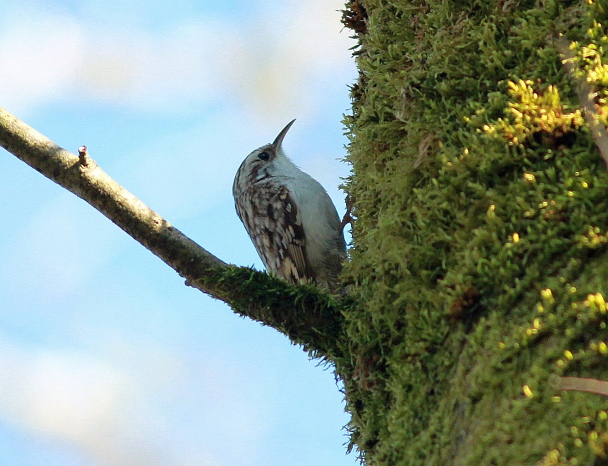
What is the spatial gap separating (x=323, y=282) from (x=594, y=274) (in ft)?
9.10

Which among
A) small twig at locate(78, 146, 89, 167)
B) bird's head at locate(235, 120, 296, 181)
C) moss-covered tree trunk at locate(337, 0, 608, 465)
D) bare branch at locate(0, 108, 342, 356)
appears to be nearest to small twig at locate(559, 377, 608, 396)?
moss-covered tree trunk at locate(337, 0, 608, 465)

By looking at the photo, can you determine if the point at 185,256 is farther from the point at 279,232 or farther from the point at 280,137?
the point at 280,137

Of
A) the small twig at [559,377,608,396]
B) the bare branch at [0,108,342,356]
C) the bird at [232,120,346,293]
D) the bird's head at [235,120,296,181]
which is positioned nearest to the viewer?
the small twig at [559,377,608,396]

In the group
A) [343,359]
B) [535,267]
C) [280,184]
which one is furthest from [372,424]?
[280,184]

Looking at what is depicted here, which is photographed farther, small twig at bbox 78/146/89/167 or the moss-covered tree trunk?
small twig at bbox 78/146/89/167

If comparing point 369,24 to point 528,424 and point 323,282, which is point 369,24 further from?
point 323,282

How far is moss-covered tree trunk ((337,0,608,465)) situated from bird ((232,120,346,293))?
1886 millimetres

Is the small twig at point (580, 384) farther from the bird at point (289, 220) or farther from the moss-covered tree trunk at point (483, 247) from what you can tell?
the bird at point (289, 220)

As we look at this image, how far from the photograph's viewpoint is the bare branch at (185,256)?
2.23 m

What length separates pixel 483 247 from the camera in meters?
1.71

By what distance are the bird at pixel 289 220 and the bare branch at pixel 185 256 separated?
1.68m

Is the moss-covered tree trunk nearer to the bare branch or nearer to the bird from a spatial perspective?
the bare branch

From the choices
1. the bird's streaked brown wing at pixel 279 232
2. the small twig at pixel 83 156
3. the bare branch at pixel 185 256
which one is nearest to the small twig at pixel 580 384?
the bare branch at pixel 185 256

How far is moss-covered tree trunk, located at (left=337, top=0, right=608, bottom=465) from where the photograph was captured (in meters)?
1.46
